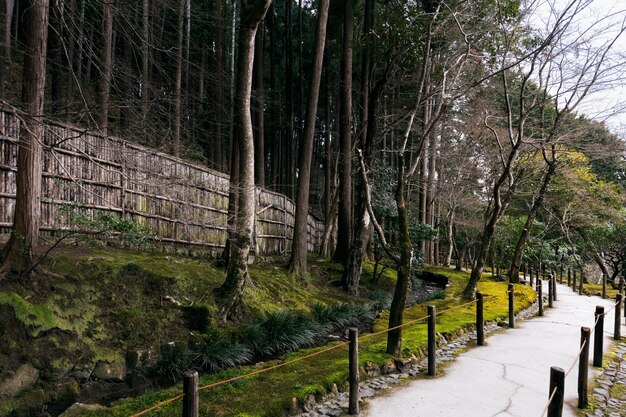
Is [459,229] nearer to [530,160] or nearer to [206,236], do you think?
[530,160]

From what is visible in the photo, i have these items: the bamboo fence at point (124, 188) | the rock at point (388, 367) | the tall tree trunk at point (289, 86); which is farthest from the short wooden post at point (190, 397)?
the tall tree trunk at point (289, 86)

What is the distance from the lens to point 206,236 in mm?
10945

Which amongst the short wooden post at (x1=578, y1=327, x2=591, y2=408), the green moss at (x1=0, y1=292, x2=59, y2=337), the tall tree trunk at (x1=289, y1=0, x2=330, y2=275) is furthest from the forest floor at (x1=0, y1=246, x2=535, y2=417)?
the tall tree trunk at (x1=289, y1=0, x2=330, y2=275)

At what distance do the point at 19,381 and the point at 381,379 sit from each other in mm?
4526

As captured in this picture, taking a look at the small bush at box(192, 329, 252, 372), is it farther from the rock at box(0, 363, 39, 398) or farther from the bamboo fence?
the bamboo fence

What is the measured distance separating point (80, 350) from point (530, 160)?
16.0 meters

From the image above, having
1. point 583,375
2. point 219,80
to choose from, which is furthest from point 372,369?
point 219,80

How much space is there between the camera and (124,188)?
8.66 meters

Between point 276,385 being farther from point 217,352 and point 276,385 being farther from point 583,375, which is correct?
point 583,375

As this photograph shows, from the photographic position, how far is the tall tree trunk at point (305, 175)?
11.2m

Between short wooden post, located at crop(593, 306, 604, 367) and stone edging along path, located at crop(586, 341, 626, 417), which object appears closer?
stone edging along path, located at crop(586, 341, 626, 417)

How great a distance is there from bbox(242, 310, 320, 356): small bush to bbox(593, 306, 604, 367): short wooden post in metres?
Result: 4.76

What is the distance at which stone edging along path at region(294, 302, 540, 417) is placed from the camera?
4621mm

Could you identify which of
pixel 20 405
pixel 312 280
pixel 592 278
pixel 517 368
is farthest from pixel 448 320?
pixel 592 278
